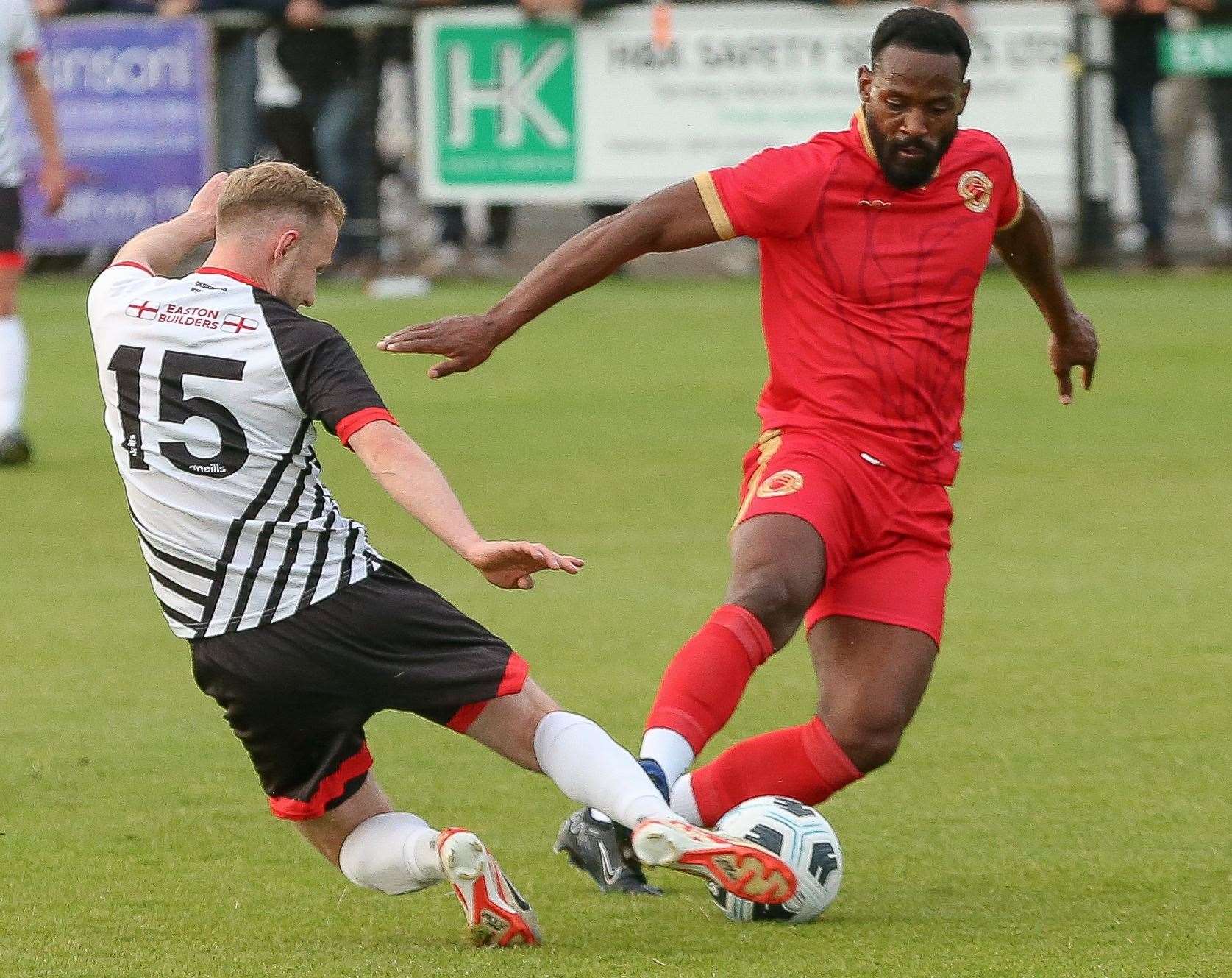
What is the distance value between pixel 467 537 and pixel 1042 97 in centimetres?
1280

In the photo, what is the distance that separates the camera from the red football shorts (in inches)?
189

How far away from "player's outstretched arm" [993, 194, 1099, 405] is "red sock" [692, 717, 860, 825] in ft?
4.22

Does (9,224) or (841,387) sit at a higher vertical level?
(841,387)

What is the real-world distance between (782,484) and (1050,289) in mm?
1090

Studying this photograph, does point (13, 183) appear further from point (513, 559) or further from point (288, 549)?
point (513, 559)

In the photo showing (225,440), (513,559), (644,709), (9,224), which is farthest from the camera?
(9,224)

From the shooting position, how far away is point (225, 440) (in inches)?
160

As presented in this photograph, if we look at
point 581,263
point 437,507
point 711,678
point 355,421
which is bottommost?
point 711,678

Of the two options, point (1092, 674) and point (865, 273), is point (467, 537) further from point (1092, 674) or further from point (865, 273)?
point (1092, 674)

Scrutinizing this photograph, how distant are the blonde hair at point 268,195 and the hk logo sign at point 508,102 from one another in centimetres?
1201

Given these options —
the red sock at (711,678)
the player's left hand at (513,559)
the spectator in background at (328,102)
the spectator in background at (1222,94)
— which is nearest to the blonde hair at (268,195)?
the player's left hand at (513,559)

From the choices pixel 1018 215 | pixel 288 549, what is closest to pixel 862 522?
pixel 1018 215

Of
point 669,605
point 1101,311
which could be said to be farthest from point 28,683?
point 1101,311

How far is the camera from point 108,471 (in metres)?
10.3
